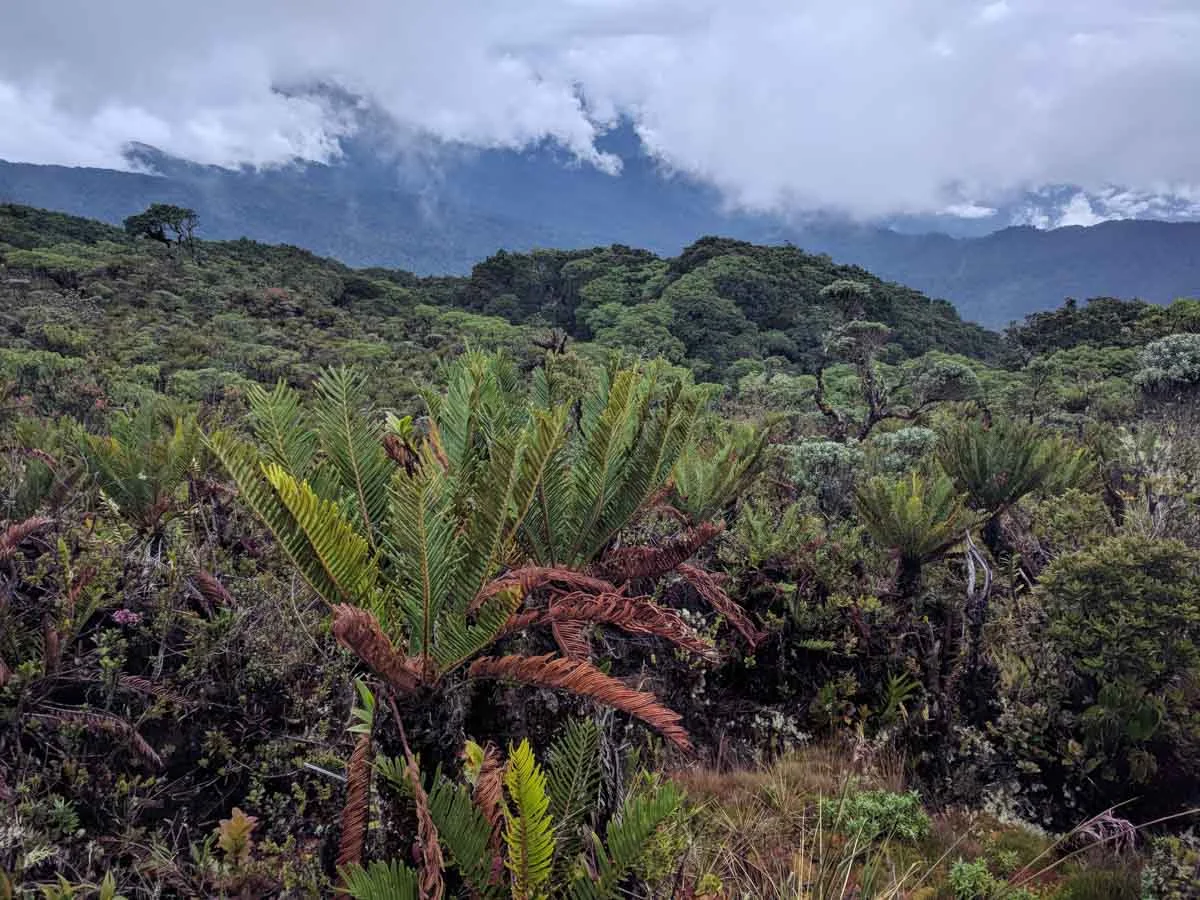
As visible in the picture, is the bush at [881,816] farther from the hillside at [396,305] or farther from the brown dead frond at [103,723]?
the hillside at [396,305]

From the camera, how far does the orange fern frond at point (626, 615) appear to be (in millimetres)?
2287

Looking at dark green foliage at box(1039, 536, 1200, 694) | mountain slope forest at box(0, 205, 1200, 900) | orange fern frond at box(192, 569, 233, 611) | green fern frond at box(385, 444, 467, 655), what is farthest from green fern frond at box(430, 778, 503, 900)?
dark green foliage at box(1039, 536, 1200, 694)

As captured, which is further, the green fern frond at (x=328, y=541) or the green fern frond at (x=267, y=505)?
the green fern frond at (x=267, y=505)

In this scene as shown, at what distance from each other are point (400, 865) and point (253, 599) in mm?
1989

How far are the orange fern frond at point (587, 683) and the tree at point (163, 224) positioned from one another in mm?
44083

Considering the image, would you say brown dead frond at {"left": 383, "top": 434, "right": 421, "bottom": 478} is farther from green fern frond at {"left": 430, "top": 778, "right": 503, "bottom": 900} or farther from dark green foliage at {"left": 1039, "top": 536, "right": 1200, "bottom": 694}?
dark green foliage at {"left": 1039, "top": 536, "right": 1200, "bottom": 694}

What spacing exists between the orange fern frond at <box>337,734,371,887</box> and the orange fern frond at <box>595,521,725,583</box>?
140cm

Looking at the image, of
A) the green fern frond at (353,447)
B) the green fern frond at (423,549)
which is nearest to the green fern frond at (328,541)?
the green fern frond at (423,549)

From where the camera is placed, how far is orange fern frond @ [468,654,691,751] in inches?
78.5

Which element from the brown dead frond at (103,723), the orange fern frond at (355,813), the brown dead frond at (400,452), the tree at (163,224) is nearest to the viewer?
the orange fern frond at (355,813)

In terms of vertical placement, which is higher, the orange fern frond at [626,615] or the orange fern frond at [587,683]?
the orange fern frond at [626,615]

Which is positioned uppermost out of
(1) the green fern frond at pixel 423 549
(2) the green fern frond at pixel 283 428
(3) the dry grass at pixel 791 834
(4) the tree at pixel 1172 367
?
(4) the tree at pixel 1172 367

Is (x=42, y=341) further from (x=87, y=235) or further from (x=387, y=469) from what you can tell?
(x=87, y=235)

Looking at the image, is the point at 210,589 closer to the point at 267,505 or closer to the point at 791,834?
the point at 267,505
